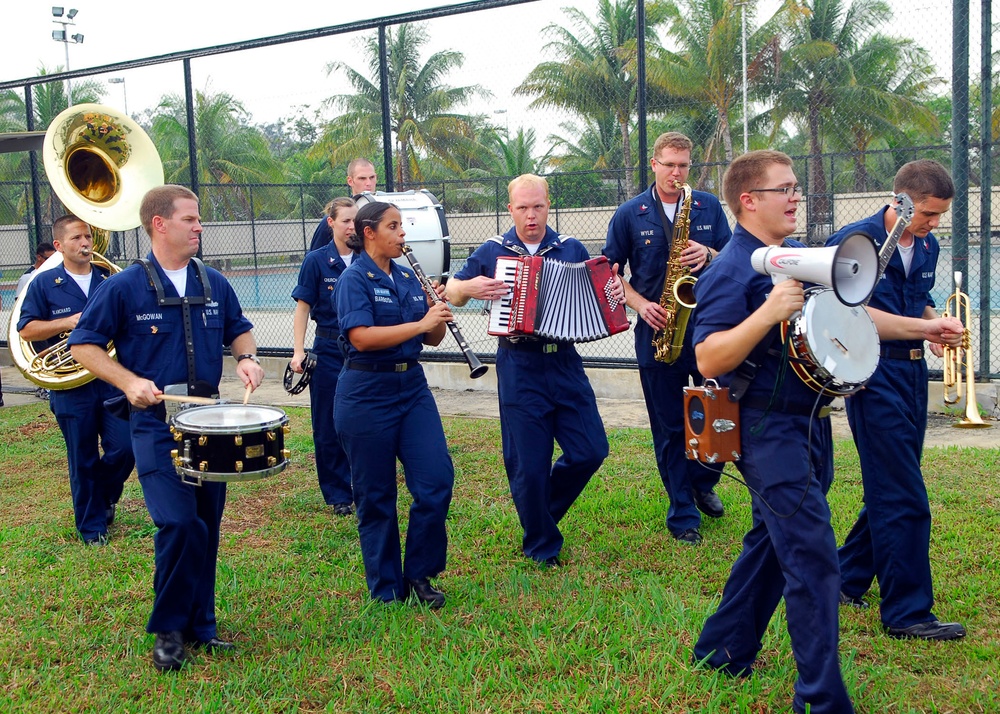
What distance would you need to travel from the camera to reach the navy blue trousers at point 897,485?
4031mm

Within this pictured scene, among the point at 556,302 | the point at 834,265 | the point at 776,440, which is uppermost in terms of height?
the point at 834,265

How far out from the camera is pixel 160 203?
420cm

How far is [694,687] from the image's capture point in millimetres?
3570

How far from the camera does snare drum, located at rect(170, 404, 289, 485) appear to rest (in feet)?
12.4

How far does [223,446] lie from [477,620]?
1.36m

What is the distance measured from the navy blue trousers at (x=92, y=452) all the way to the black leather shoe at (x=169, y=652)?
2062mm

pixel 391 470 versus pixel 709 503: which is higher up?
pixel 391 470

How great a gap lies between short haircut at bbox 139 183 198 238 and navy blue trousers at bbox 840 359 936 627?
2937mm

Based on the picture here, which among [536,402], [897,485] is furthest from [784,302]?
[536,402]

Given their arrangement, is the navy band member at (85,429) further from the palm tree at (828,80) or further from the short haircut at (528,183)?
the palm tree at (828,80)

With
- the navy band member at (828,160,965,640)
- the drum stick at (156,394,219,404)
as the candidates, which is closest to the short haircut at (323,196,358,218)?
the drum stick at (156,394,219,404)

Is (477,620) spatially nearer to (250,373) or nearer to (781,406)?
(250,373)

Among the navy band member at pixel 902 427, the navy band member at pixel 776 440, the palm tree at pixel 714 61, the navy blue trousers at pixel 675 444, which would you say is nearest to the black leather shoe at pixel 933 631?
the navy band member at pixel 902 427

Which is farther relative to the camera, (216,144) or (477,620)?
(216,144)
